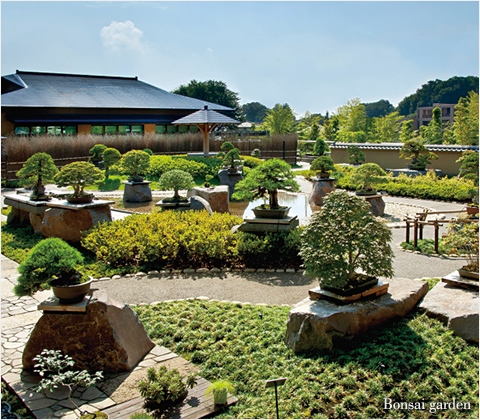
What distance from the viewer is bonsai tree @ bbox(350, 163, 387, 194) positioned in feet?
44.4

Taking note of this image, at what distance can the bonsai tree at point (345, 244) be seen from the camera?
536 centimetres

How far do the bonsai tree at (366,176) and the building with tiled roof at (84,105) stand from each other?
2335 cm

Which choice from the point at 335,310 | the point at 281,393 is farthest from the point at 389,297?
the point at 281,393

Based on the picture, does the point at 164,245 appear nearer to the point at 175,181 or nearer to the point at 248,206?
the point at 175,181

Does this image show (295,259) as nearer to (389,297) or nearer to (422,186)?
(389,297)

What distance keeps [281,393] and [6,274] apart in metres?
6.03

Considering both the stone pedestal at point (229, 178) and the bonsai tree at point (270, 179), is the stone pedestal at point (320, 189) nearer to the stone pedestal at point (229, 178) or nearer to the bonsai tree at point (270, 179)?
the stone pedestal at point (229, 178)

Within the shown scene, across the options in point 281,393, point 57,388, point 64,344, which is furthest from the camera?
point 64,344

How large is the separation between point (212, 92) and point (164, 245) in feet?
174

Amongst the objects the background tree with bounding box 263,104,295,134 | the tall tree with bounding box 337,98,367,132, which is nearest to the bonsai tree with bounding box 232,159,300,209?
the background tree with bounding box 263,104,295,134

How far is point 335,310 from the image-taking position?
4934 mm

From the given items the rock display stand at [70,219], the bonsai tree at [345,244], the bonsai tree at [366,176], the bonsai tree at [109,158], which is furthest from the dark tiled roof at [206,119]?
the bonsai tree at [345,244]

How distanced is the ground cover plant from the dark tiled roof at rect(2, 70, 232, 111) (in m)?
28.3

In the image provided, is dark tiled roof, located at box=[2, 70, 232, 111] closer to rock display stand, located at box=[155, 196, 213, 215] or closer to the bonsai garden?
rock display stand, located at box=[155, 196, 213, 215]
